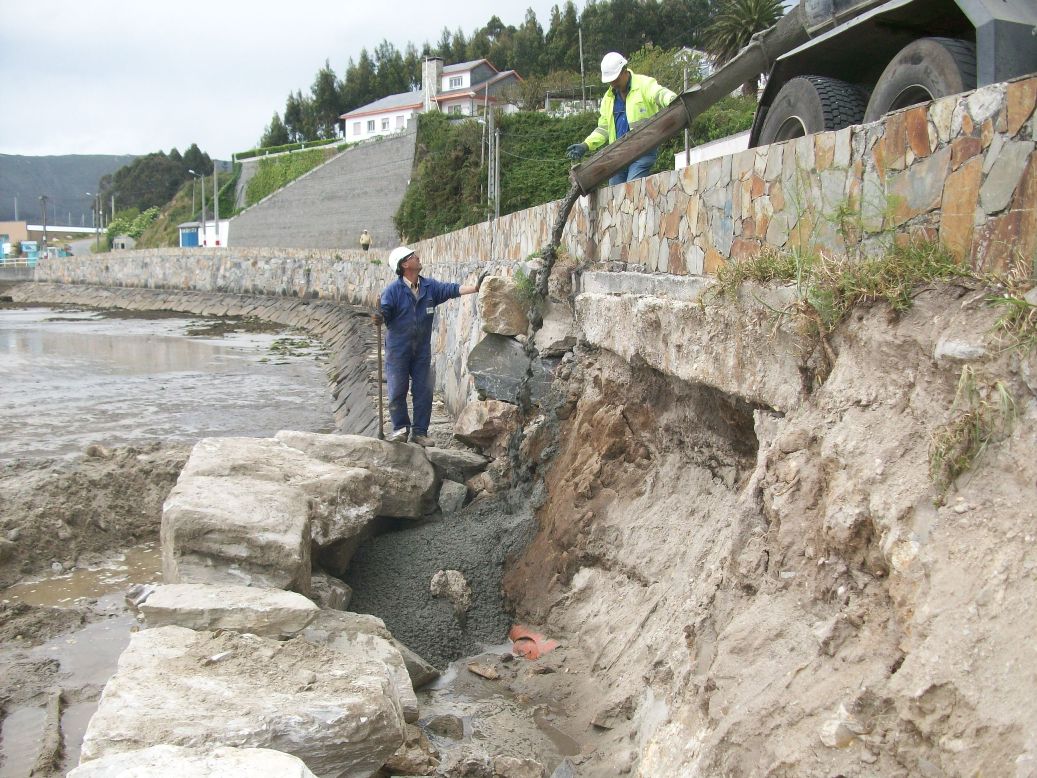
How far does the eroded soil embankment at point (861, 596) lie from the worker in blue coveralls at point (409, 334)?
360 cm

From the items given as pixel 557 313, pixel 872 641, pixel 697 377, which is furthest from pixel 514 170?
pixel 872 641

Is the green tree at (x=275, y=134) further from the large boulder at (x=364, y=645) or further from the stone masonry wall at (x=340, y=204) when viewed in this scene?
the large boulder at (x=364, y=645)

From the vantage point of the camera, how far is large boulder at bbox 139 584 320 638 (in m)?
4.13

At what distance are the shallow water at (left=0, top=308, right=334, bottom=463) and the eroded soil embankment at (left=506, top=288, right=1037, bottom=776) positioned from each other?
27.2ft

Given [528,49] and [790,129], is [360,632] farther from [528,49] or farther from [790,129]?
[528,49]

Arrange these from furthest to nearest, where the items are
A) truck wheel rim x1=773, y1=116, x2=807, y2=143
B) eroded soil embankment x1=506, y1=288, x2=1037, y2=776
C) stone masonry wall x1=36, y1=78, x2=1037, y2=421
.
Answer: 1. truck wheel rim x1=773, y1=116, x2=807, y2=143
2. stone masonry wall x1=36, y1=78, x2=1037, y2=421
3. eroded soil embankment x1=506, y1=288, x2=1037, y2=776

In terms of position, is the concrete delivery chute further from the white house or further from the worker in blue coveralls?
the white house

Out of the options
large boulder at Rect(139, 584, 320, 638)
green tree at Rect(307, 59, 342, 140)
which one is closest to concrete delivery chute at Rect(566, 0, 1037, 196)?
large boulder at Rect(139, 584, 320, 638)

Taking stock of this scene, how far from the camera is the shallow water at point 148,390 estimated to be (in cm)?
1119

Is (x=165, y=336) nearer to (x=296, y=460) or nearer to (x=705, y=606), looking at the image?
(x=296, y=460)

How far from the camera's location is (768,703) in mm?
2758

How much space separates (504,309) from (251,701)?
4.35m

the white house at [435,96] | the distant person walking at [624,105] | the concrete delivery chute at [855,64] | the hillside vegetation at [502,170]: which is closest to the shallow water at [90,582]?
the concrete delivery chute at [855,64]

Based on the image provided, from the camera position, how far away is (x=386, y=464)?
663 centimetres
